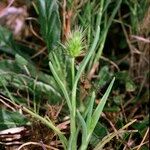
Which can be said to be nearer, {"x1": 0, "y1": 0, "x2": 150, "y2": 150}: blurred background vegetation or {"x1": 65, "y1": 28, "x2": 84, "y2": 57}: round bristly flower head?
{"x1": 65, "y1": 28, "x2": 84, "y2": 57}: round bristly flower head

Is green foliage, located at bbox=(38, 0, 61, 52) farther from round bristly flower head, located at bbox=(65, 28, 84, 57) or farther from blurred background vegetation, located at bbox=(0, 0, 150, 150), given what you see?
round bristly flower head, located at bbox=(65, 28, 84, 57)

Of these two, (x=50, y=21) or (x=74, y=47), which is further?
(x=50, y=21)

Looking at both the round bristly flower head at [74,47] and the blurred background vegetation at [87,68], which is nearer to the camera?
the round bristly flower head at [74,47]

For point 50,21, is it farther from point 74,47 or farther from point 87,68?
point 74,47

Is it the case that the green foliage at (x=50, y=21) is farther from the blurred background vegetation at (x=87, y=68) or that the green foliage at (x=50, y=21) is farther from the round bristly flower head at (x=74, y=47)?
the round bristly flower head at (x=74, y=47)

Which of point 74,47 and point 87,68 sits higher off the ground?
point 74,47

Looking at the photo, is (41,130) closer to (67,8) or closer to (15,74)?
(15,74)

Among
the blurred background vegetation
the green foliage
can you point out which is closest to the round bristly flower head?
the blurred background vegetation

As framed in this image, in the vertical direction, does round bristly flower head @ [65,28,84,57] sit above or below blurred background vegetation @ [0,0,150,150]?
above

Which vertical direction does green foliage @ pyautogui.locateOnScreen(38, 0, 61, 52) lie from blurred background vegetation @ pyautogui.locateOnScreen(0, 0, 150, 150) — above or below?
above

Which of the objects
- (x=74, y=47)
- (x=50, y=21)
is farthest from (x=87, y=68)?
(x=74, y=47)

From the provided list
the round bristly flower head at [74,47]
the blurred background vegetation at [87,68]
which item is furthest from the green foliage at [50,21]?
the round bristly flower head at [74,47]
